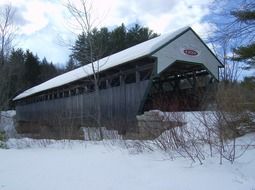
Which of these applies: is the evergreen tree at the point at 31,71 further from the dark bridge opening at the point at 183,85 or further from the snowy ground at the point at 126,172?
the snowy ground at the point at 126,172

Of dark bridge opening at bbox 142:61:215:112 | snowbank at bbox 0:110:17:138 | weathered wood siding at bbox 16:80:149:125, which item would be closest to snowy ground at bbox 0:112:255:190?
weathered wood siding at bbox 16:80:149:125

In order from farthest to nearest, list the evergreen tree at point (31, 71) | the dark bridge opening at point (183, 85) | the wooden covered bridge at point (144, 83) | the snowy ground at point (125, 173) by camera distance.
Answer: the evergreen tree at point (31, 71) < the dark bridge opening at point (183, 85) < the wooden covered bridge at point (144, 83) < the snowy ground at point (125, 173)

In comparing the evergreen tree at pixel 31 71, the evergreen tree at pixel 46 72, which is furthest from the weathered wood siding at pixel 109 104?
the evergreen tree at pixel 46 72

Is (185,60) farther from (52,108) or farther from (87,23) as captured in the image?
(52,108)

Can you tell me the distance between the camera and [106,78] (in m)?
21.6

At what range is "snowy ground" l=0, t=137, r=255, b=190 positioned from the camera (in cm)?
561

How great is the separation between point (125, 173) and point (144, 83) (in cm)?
1138

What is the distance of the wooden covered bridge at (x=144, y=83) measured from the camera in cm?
1748

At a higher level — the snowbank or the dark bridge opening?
the dark bridge opening

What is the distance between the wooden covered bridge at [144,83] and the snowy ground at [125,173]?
6.49 m

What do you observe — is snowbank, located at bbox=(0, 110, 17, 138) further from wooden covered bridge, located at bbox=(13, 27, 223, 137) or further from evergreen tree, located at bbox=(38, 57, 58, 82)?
evergreen tree, located at bbox=(38, 57, 58, 82)

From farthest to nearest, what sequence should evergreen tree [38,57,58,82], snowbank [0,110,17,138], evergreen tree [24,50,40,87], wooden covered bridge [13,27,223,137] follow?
evergreen tree [38,57,58,82]
evergreen tree [24,50,40,87]
snowbank [0,110,17,138]
wooden covered bridge [13,27,223,137]

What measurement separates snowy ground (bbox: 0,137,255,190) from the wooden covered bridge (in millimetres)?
6495

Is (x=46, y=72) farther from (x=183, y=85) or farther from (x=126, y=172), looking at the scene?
(x=126, y=172)
